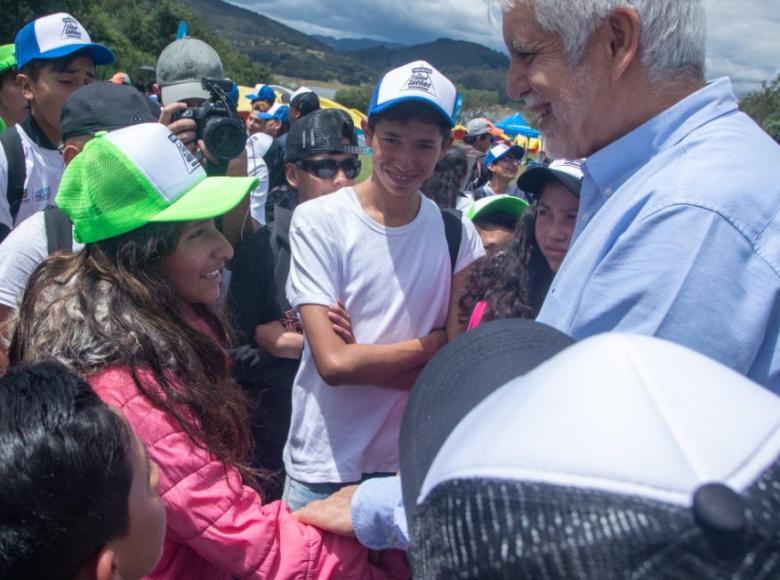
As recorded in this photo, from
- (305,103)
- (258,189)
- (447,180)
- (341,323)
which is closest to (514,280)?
(341,323)

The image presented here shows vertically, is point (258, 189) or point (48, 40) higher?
point (48, 40)

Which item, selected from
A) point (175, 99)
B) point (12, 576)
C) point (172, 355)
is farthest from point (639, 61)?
point (175, 99)

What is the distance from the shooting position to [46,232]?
2160 millimetres

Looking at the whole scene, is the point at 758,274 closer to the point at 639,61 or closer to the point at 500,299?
the point at 639,61

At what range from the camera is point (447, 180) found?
15.4ft

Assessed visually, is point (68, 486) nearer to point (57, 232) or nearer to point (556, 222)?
point (57, 232)

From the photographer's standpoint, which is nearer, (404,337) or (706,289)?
(706,289)

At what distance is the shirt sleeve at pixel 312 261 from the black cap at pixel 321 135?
2.98 ft

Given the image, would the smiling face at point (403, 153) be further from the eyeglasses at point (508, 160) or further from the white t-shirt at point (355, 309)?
the eyeglasses at point (508, 160)

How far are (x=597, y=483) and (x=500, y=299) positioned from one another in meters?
1.78

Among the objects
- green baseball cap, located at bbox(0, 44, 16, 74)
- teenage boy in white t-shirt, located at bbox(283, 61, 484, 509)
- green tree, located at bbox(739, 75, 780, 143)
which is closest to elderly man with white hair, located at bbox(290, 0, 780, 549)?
teenage boy in white t-shirt, located at bbox(283, 61, 484, 509)

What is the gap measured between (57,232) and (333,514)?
1398mm

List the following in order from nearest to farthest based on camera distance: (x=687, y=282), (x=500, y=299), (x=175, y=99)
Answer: (x=687, y=282) < (x=500, y=299) < (x=175, y=99)

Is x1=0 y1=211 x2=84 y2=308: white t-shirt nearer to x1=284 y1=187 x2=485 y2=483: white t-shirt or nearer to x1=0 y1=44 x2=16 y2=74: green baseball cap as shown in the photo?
x1=284 y1=187 x2=485 y2=483: white t-shirt
